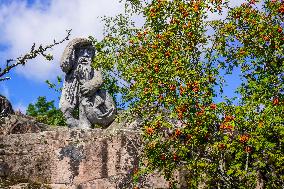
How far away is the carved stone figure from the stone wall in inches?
37.3

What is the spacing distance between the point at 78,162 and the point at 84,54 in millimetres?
2934

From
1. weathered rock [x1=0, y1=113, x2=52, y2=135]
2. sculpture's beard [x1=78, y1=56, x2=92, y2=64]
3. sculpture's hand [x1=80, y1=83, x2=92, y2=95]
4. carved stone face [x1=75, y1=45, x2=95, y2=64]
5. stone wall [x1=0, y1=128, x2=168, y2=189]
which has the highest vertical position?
carved stone face [x1=75, y1=45, x2=95, y2=64]

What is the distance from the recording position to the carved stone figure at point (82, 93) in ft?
33.2

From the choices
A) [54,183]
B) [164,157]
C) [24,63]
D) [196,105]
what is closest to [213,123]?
[196,105]

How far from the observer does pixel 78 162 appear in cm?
880

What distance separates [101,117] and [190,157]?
2.53m

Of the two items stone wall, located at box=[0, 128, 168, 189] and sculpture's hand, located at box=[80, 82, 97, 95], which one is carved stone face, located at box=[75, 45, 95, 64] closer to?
sculpture's hand, located at box=[80, 82, 97, 95]

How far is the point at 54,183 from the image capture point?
29.0ft

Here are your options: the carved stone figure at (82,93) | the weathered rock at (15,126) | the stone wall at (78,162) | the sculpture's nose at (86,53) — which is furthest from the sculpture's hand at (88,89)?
the weathered rock at (15,126)

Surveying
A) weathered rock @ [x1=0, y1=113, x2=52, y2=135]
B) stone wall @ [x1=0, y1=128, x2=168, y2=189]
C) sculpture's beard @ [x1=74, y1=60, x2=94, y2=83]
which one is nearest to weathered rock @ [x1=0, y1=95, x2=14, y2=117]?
weathered rock @ [x1=0, y1=113, x2=52, y2=135]

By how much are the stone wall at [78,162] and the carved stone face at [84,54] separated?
202cm

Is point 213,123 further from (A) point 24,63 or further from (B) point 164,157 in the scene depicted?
(A) point 24,63

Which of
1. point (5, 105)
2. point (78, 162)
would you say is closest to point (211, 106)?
point (78, 162)

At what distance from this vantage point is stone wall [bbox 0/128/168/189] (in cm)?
867
